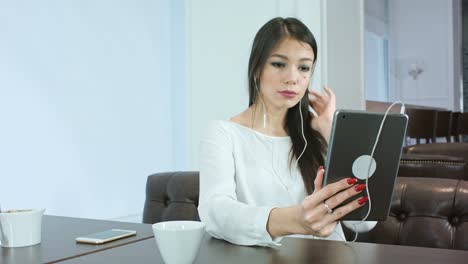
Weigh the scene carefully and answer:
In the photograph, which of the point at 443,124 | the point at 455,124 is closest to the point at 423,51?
the point at 455,124

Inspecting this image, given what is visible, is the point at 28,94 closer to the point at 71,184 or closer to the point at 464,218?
the point at 71,184

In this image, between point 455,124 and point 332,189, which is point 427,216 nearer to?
point 332,189

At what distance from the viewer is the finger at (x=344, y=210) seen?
0.83m

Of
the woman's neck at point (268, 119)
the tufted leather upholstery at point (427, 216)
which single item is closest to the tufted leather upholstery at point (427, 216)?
the tufted leather upholstery at point (427, 216)

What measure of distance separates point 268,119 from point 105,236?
1.89 feet

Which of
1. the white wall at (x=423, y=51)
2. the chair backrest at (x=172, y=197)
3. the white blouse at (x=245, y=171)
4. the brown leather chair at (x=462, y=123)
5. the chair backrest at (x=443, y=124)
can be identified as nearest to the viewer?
the white blouse at (x=245, y=171)

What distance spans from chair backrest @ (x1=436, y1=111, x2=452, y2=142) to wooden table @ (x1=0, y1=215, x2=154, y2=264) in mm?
4451

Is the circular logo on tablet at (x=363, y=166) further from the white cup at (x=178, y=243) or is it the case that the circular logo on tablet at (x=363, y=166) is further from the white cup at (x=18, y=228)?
the white cup at (x=18, y=228)

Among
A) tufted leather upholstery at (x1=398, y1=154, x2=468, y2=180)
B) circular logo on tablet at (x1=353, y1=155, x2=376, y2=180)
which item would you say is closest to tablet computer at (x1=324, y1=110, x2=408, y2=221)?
circular logo on tablet at (x1=353, y1=155, x2=376, y2=180)

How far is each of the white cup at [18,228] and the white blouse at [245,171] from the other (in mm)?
342

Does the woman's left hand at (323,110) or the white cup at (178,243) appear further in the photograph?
the woman's left hand at (323,110)

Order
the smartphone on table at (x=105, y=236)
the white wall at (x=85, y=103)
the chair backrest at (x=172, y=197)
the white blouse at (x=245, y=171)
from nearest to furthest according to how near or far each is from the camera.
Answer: the smartphone on table at (x=105, y=236) < the white blouse at (x=245, y=171) < the chair backrest at (x=172, y=197) < the white wall at (x=85, y=103)

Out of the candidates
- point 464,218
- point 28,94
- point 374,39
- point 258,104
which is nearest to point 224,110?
point 28,94

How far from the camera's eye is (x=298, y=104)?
142cm
